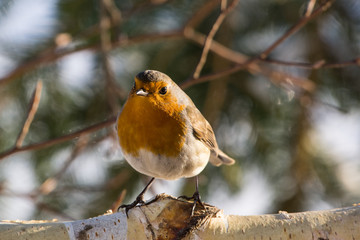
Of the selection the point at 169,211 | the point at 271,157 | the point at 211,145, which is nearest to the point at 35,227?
the point at 169,211

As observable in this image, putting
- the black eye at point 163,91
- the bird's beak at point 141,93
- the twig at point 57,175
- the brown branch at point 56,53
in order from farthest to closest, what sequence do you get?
the twig at point 57,175 → the brown branch at point 56,53 → the black eye at point 163,91 → the bird's beak at point 141,93

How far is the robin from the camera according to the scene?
3107 millimetres

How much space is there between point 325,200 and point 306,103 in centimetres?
92

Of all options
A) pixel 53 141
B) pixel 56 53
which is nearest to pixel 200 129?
pixel 53 141

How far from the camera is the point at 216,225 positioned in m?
2.45

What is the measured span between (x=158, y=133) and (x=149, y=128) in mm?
63

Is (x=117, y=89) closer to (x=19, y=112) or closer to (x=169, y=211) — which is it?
(x=19, y=112)

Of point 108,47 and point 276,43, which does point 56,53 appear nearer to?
point 108,47

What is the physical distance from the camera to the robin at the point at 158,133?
10.2 ft

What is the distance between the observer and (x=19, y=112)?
4.63 metres

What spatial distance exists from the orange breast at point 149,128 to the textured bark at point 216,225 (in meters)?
0.64

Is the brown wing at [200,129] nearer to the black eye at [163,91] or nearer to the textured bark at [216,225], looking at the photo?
the black eye at [163,91]

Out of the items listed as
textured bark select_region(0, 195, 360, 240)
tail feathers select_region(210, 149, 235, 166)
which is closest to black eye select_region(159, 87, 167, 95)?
tail feathers select_region(210, 149, 235, 166)

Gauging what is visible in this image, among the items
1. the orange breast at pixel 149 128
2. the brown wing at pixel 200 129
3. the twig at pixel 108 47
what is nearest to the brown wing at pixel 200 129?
the brown wing at pixel 200 129
